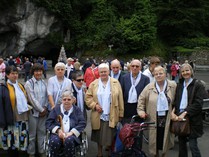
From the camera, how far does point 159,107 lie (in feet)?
18.2

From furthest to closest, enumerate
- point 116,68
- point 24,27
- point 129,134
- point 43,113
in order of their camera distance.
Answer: point 24,27 < point 116,68 < point 43,113 < point 129,134

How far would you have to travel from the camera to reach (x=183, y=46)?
1656 inches

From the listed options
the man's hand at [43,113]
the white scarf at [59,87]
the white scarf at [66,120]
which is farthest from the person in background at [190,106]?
the man's hand at [43,113]

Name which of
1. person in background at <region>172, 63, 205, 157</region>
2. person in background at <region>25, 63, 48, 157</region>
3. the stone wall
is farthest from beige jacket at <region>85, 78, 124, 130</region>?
the stone wall

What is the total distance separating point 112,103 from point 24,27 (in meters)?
32.5

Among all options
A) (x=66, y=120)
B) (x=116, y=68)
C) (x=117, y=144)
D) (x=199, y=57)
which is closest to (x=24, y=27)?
(x=199, y=57)

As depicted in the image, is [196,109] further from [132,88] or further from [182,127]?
[132,88]

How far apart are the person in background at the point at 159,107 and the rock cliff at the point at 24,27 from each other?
107 feet

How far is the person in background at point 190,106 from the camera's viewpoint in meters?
5.22

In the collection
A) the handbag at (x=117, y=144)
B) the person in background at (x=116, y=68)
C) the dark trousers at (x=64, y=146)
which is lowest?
the handbag at (x=117, y=144)

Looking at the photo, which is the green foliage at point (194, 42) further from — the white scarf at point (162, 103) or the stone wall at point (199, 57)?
the white scarf at point (162, 103)

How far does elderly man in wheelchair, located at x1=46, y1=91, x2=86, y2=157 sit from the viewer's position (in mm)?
5141

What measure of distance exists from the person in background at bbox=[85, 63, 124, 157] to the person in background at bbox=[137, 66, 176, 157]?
1.57 ft

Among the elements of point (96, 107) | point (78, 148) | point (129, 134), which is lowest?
point (78, 148)
